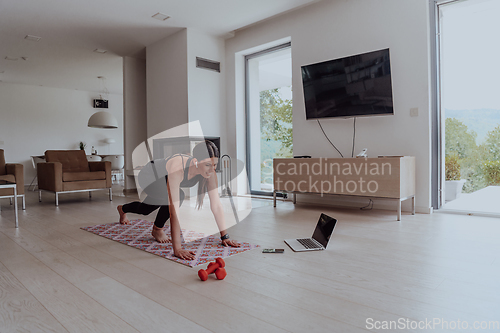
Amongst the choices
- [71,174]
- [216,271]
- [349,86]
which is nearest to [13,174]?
[71,174]

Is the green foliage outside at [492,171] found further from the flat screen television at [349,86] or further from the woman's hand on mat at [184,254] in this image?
the woman's hand on mat at [184,254]

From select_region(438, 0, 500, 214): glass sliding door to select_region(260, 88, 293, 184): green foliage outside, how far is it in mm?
2077

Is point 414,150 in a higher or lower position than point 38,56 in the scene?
lower

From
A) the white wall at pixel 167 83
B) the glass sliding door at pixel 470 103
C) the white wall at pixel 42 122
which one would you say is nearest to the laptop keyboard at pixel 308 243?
the glass sliding door at pixel 470 103

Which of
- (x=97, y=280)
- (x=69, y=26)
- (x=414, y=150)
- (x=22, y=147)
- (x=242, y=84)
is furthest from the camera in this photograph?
(x=22, y=147)

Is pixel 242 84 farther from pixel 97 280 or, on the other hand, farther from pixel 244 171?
pixel 97 280

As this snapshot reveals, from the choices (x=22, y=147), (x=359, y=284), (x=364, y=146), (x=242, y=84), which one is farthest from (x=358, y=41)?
(x=22, y=147)

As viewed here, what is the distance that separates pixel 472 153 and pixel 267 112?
290 cm

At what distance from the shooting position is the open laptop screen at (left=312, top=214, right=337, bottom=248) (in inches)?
90.8

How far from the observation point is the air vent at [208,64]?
17.5 ft

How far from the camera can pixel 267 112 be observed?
213 inches

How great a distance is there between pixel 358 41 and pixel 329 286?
3.33 m

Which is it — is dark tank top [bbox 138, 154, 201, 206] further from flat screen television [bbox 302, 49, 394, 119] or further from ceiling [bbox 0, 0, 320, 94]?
ceiling [bbox 0, 0, 320, 94]

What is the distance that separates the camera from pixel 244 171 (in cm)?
569
